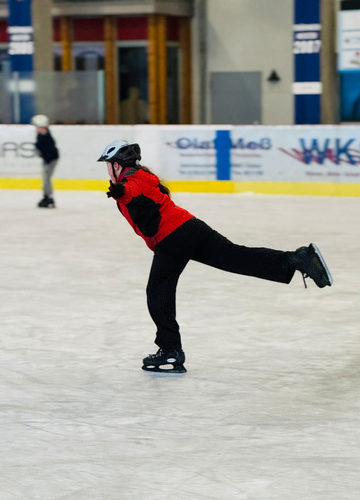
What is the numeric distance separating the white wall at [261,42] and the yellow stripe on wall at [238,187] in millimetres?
8868

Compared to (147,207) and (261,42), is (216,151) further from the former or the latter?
(147,207)

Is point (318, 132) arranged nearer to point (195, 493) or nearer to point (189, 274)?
point (189, 274)

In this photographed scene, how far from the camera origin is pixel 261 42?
26.1 meters

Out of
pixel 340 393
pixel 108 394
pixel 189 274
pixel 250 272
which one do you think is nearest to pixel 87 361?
pixel 108 394

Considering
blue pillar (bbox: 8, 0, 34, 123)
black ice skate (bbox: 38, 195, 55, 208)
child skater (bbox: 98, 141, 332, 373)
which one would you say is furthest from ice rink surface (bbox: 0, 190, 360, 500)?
blue pillar (bbox: 8, 0, 34, 123)

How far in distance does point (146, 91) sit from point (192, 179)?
875cm

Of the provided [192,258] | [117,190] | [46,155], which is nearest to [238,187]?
[46,155]

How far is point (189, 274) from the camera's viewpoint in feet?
32.3

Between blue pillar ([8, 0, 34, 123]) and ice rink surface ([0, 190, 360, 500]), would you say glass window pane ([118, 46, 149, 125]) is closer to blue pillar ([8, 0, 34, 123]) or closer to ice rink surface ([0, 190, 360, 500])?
blue pillar ([8, 0, 34, 123])

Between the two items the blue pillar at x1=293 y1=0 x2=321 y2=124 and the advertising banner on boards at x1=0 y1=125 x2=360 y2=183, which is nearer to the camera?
the advertising banner on boards at x1=0 y1=125 x2=360 y2=183

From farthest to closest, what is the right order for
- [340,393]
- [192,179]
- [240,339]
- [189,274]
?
[192,179]
[189,274]
[240,339]
[340,393]

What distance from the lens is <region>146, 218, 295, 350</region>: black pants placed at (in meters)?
5.55

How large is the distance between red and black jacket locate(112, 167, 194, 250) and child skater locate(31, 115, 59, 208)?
10.4 meters

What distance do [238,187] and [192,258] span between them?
1175 centimetres
